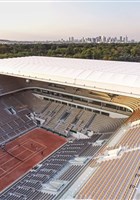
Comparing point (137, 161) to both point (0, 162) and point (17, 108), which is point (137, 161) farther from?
point (17, 108)

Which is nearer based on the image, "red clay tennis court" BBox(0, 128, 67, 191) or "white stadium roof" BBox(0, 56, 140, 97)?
"red clay tennis court" BBox(0, 128, 67, 191)

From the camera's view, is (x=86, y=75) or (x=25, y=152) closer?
(x=25, y=152)

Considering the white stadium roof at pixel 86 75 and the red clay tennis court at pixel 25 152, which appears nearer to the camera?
the red clay tennis court at pixel 25 152

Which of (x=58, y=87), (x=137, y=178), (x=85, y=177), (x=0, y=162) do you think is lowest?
(x=0, y=162)

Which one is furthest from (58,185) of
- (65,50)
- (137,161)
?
(65,50)

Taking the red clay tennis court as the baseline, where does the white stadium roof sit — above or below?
above

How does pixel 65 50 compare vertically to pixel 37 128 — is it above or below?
above

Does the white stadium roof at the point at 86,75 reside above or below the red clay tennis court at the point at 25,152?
above

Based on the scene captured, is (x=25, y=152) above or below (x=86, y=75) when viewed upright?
below
